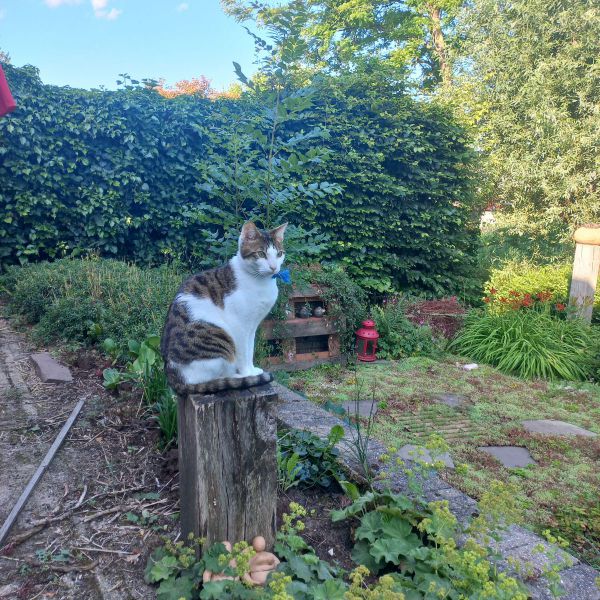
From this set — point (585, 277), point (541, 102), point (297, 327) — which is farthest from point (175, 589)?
point (541, 102)

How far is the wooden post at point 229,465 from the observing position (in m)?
1.73

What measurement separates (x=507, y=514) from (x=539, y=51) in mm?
10161

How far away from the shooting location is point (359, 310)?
16.6ft

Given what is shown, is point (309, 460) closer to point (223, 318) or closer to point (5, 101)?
point (223, 318)

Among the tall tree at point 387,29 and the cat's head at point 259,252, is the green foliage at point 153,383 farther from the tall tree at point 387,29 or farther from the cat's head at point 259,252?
the tall tree at point 387,29

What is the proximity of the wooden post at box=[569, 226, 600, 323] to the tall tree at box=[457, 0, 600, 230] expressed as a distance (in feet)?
11.0

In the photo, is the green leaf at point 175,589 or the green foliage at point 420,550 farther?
the green leaf at point 175,589

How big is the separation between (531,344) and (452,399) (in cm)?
168

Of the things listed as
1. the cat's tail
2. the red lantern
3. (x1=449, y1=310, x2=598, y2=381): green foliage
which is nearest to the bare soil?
the cat's tail

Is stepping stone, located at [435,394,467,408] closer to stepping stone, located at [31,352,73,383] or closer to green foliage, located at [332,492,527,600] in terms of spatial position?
green foliage, located at [332,492,527,600]

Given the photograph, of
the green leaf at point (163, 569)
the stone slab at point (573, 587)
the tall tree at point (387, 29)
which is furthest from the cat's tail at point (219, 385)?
the tall tree at point (387, 29)

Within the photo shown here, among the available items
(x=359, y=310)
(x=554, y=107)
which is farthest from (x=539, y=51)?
Result: (x=359, y=310)

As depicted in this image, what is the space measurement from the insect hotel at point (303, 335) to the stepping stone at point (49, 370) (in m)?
1.75

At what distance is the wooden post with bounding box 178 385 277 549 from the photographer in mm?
1730
